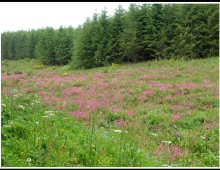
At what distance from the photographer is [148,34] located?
31.8 m

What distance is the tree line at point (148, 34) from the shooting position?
91.9 feet

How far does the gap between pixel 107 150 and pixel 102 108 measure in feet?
14.5

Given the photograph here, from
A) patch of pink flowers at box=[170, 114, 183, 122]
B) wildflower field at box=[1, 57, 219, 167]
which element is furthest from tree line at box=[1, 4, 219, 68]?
patch of pink flowers at box=[170, 114, 183, 122]

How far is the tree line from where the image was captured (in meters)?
28.0

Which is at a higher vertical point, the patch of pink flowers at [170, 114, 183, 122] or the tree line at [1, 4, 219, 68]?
the tree line at [1, 4, 219, 68]

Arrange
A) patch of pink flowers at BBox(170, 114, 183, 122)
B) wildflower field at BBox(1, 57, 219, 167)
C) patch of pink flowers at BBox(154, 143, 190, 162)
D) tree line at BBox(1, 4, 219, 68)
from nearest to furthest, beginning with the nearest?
wildflower field at BBox(1, 57, 219, 167) → patch of pink flowers at BBox(154, 143, 190, 162) → patch of pink flowers at BBox(170, 114, 183, 122) → tree line at BBox(1, 4, 219, 68)

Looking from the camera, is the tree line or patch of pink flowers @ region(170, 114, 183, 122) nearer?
patch of pink flowers @ region(170, 114, 183, 122)

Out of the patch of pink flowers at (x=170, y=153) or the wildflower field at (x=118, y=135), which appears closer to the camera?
the wildflower field at (x=118, y=135)

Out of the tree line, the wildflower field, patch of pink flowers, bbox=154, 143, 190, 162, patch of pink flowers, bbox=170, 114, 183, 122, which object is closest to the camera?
the wildflower field

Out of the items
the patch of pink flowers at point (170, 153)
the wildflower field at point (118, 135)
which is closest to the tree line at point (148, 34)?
the wildflower field at point (118, 135)

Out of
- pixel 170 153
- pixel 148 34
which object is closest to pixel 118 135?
pixel 170 153

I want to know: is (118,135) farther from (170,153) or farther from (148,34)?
(148,34)

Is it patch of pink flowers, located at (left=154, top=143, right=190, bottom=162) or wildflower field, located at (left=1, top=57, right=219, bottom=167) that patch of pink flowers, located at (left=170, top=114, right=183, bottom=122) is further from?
patch of pink flowers, located at (left=154, top=143, right=190, bottom=162)

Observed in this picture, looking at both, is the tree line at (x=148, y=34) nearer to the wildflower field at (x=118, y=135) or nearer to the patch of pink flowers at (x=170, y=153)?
the wildflower field at (x=118, y=135)
